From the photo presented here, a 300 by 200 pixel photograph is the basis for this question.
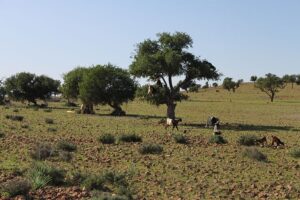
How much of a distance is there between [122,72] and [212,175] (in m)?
43.1

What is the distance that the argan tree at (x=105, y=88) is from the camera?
5559 cm

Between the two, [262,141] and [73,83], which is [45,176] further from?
[73,83]

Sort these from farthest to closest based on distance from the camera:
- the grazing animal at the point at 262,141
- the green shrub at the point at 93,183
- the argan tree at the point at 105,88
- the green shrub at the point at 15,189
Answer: the argan tree at the point at 105,88
the grazing animal at the point at 262,141
the green shrub at the point at 93,183
the green shrub at the point at 15,189

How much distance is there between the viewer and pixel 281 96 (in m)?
139

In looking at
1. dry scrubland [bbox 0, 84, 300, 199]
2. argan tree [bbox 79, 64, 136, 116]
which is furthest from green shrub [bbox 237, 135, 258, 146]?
argan tree [bbox 79, 64, 136, 116]

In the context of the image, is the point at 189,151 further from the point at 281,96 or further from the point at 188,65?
the point at 281,96

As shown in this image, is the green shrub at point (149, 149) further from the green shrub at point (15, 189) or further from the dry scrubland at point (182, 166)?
the green shrub at point (15, 189)

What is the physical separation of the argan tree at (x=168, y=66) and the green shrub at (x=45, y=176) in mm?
27460

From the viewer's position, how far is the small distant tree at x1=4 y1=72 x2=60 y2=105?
7862cm

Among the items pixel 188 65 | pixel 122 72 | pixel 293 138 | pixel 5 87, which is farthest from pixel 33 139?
pixel 5 87

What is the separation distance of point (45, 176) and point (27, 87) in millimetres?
66744

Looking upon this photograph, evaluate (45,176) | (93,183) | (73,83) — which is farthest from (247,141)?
(73,83)

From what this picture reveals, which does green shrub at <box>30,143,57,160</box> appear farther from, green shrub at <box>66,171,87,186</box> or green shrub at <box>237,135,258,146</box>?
green shrub at <box>237,135,258,146</box>

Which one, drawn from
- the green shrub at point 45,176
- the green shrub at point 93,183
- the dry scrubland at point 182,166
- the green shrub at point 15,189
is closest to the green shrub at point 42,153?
the dry scrubland at point 182,166
